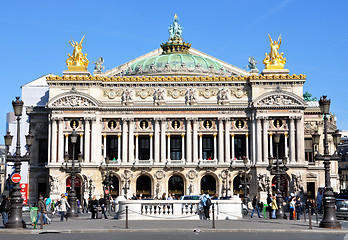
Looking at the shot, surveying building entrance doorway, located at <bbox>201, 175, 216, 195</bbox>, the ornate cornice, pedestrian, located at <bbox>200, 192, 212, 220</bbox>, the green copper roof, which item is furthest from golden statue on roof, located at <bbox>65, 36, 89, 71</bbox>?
pedestrian, located at <bbox>200, 192, 212, 220</bbox>

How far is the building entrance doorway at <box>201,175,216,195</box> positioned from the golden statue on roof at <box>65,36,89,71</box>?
24.0 metres

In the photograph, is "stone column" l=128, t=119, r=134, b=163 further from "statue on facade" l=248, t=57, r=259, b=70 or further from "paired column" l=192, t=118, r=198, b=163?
"statue on facade" l=248, t=57, r=259, b=70

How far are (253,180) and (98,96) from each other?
2531 cm

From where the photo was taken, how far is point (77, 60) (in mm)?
85875

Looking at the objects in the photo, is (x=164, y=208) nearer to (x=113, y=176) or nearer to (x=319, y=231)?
(x=319, y=231)

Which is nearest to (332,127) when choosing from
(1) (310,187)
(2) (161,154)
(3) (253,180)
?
(1) (310,187)

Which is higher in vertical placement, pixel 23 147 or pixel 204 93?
pixel 204 93

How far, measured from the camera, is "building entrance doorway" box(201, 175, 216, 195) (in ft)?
273

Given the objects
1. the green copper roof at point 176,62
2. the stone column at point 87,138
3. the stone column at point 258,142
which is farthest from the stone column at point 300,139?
the stone column at point 87,138

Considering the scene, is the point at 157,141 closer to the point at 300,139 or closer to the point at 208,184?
the point at 208,184

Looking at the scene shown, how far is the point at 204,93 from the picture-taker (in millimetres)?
84312

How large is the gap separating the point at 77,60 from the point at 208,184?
87.4 feet

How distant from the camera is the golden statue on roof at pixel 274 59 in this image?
281ft

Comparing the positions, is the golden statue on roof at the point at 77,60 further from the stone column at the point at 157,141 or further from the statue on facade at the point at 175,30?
→ the statue on facade at the point at 175,30
